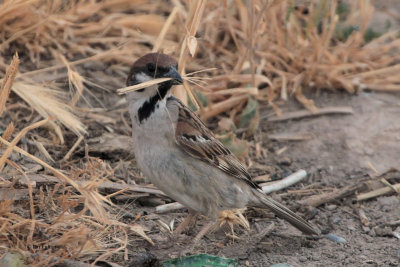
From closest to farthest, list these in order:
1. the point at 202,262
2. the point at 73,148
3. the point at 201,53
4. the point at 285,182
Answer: the point at 202,262, the point at 73,148, the point at 285,182, the point at 201,53

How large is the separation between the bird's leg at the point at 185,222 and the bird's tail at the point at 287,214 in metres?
0.43

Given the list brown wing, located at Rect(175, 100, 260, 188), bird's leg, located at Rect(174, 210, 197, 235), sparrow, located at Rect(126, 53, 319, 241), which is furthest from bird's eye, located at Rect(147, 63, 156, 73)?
bird's leg, located at Rect(174, 210, 197, 235)

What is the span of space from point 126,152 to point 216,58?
1776 millimetres

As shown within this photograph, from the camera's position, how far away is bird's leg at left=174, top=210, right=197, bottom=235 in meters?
4.25

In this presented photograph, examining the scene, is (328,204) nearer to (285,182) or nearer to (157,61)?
(285,182)

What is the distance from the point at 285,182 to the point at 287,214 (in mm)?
649

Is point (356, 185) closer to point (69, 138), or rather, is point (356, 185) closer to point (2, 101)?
point (69, 138)

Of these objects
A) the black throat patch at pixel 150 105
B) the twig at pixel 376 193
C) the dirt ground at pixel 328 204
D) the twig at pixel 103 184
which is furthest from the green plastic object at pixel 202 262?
the twig at pixel 376 193

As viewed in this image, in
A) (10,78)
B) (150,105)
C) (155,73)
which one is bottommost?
(150,105)

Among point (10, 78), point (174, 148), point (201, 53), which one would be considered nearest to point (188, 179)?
point (174, 148)

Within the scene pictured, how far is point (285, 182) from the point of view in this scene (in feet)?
16.4

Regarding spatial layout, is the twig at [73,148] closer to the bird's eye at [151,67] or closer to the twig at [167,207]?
the twig at [167,207]

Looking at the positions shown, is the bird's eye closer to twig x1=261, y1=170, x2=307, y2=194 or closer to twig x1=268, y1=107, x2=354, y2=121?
twig x1=261, y1=170, x2=307, y2=194

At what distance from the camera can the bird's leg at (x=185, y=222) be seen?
4.25 meters
